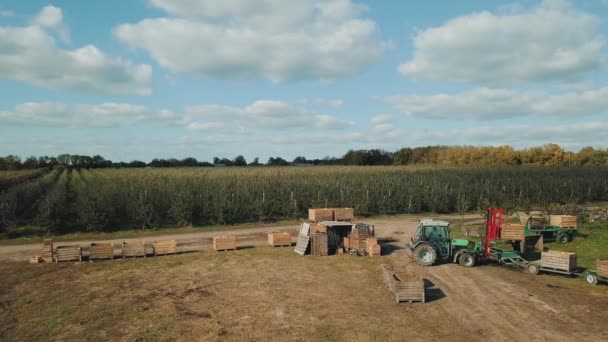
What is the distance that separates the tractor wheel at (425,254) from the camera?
1892cm

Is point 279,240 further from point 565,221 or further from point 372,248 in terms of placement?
point 565,221

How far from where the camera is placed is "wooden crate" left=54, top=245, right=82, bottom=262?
814 inches

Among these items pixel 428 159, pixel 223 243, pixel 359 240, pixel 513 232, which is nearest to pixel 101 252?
pixel 223 243

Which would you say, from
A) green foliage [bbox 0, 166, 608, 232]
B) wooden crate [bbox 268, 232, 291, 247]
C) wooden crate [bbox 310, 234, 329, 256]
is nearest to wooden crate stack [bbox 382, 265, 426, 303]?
wooden crate [bbox 310, 234, 329, 256]

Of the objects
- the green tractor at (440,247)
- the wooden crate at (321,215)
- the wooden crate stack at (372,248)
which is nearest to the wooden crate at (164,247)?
the wooden crate at (321,215)

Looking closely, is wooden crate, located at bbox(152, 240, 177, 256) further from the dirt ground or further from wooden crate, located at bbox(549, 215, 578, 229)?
wooden crate, located at bbox(549, 215, 578, 229)

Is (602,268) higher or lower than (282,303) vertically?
higher

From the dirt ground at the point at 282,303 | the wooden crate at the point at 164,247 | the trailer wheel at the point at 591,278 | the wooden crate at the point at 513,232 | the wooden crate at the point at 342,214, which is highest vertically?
the wooden crate at the point at 342,214

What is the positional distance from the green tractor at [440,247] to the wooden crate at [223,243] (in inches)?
401

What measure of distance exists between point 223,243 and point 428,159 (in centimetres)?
8330

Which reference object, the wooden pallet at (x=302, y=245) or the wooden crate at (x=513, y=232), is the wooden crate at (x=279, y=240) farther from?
the wooden crate at (x=513, y=232)

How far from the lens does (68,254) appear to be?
68.3ft

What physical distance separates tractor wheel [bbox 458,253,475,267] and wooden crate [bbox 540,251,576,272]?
109 inches

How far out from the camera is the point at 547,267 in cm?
1739
